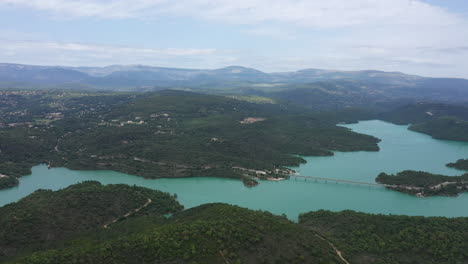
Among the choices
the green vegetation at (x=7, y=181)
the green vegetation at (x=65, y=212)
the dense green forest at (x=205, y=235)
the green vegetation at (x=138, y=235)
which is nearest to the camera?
the green vegetation at (x=138, y=235)

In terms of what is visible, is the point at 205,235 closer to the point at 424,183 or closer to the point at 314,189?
the point at 314,189

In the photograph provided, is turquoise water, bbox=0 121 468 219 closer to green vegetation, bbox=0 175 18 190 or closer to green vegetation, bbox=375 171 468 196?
green vegetation, bbox=0 175 18 190

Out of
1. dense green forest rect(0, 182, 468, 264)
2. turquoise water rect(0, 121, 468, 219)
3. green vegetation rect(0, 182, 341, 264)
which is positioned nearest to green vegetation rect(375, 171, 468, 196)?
turquoise water rect(0, 121, 468, 219)

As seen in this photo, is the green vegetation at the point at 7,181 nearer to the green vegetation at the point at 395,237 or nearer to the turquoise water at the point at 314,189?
the turquoise water at the point at 314,189

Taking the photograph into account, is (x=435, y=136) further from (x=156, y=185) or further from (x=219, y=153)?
(x=156, y=185)

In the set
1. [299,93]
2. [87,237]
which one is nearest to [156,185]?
[87,237]

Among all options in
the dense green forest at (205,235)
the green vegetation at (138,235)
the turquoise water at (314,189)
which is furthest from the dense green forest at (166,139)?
the dense green forest at (205,235)

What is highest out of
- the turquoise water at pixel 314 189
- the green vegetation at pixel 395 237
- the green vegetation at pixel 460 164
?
the green vegetation at pixel 460 164
